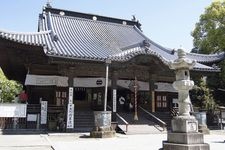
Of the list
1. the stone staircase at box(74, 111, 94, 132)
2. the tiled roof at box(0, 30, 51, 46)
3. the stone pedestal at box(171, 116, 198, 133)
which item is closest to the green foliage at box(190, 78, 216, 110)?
the stone staircase at box(74, 111, 94, 132)

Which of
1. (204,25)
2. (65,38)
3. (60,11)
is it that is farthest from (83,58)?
(204,25)

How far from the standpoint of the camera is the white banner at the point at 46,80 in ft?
70.1

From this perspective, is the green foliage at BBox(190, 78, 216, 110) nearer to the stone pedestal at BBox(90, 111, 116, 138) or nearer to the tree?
the tree

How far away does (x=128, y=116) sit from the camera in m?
21.8

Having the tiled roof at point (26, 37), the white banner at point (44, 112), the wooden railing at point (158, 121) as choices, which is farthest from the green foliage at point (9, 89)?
the wooden railing at point (158, 121)

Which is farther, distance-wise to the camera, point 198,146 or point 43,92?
point 43,92

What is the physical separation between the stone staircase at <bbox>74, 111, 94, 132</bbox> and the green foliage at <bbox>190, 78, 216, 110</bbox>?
980 cm

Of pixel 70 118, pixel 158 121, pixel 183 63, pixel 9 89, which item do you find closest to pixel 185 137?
pixel 183 63

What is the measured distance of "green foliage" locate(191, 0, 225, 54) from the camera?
30.8 meters

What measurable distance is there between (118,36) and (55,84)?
25.9ft

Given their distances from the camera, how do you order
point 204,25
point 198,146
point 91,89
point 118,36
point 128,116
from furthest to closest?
point 204,25, point 118,36, point 91,89, point 128,116, point 198,146

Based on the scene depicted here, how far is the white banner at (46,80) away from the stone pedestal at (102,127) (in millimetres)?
6329

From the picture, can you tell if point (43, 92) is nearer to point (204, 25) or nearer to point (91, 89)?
point (91, 89)

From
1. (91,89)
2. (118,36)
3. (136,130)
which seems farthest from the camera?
(118,36)
